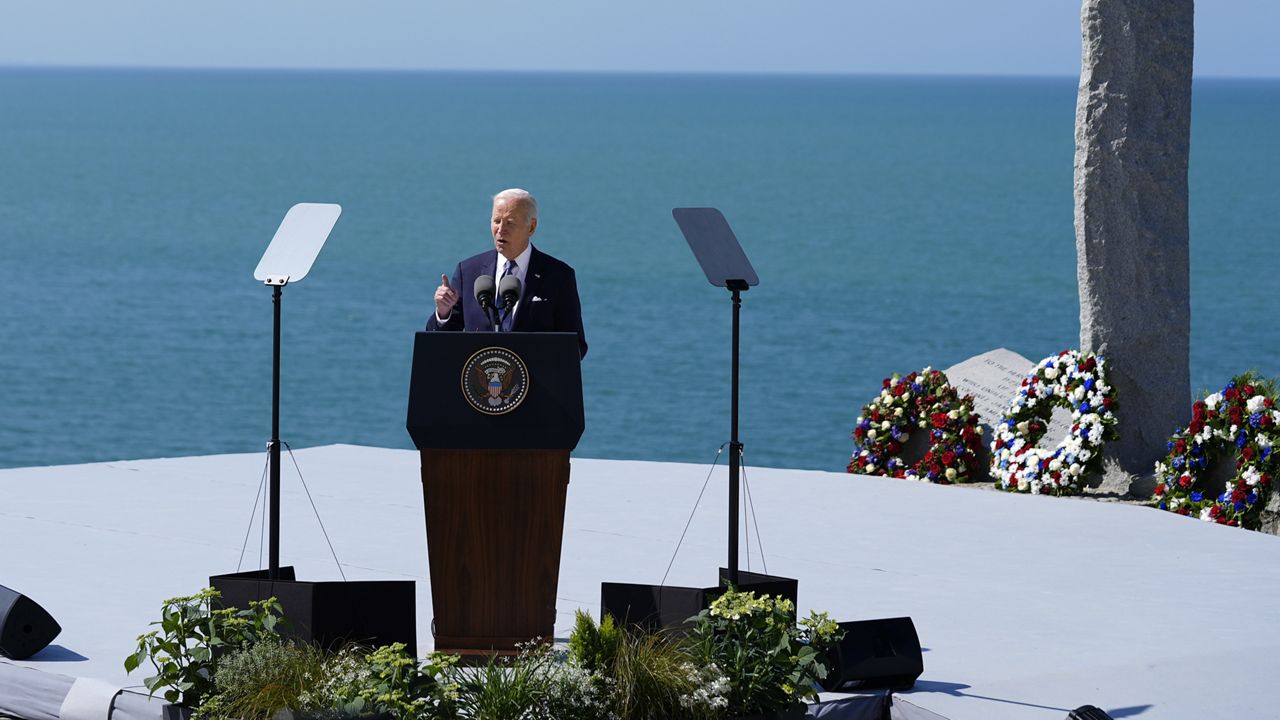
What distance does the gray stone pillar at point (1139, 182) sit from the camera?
915cm

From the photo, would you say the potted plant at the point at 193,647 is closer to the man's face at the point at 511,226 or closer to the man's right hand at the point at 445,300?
the man's right hand at the point at 445,300

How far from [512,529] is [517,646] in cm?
34

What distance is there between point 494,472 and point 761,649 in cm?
93

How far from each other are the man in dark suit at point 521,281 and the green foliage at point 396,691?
121 centimetres

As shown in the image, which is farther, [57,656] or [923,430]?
[923,430]

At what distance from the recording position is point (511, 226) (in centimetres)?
580

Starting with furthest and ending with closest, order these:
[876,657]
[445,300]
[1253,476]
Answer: [1253,476] → [445,300] → [876,657]

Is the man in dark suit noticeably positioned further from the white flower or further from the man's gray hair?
the white flower

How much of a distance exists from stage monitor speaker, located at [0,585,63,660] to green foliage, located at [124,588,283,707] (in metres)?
0.85

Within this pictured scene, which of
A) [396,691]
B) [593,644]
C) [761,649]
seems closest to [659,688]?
[593,644]

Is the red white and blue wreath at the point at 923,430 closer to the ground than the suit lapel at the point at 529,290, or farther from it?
closer to the ground

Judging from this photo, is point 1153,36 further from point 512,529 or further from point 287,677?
point 287,677

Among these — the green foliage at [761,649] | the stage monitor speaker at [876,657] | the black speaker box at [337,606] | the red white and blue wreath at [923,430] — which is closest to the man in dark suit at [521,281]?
the black speaker box at [337,606]

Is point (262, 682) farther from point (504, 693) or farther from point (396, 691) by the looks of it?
point (504, 693)
